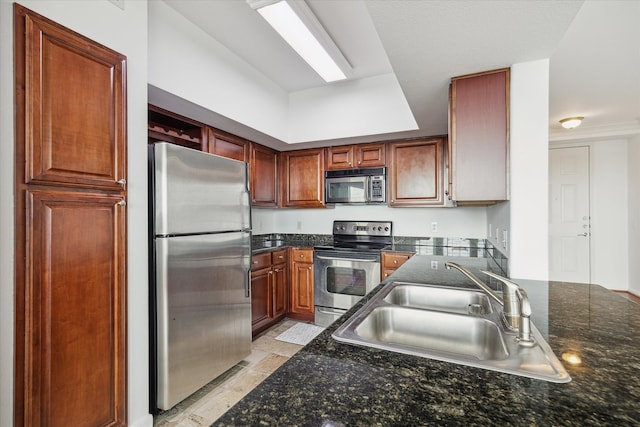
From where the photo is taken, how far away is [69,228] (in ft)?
4.38

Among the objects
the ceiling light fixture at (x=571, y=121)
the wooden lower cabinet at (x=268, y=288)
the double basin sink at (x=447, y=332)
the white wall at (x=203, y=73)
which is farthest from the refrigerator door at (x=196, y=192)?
the ceiling light fixture at (x=571, y=121)

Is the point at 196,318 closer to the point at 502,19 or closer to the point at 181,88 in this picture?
the point at 181,88

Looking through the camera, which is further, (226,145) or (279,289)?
(279,289)

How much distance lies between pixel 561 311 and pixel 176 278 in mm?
1926

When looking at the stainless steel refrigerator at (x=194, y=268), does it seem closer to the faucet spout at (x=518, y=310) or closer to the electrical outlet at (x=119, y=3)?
the electrical outlet at (x=119, y=3)

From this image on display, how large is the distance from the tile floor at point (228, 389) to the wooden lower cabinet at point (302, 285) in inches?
22.4

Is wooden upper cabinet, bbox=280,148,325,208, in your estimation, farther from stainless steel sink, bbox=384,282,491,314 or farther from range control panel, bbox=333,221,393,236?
stainless steel sink, bbox=384,282,491,314

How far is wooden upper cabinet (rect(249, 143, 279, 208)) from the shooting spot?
10.6 ft

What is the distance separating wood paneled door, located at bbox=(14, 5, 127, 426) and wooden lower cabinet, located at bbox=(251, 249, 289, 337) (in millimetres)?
1468

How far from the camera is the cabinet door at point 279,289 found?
10.8ft

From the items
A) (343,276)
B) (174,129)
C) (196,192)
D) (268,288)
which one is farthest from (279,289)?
(174,129)

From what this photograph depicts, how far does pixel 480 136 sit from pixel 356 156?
6.03ft

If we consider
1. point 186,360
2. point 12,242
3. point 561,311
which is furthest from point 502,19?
point 186,360

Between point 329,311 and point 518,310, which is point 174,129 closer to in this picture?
point 329,311
